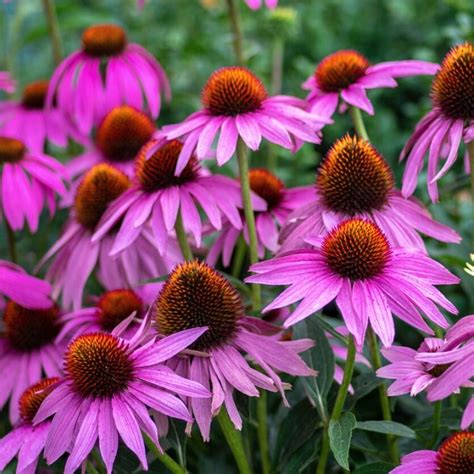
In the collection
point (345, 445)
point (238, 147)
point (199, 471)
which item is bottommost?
point (199, 471)

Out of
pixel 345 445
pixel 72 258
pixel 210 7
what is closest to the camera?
pixel 345 445

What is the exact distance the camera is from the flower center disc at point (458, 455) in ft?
3.08

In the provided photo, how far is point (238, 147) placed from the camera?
1274 millimetres

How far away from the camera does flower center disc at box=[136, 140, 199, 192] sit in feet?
4.37

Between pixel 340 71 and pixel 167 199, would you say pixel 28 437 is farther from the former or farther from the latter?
pixel 340 71

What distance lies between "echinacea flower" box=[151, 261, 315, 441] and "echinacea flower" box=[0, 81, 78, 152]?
3.03ft

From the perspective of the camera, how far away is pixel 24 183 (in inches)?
64.9

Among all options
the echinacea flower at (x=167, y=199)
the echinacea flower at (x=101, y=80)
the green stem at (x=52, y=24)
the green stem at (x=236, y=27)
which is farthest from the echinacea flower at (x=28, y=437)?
the green stem at (x=52, y=24)

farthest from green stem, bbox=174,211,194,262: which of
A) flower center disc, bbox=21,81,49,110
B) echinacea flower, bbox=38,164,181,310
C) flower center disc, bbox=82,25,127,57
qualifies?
flower center disc, bbox=21,81,49,110

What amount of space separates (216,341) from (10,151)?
0.76m

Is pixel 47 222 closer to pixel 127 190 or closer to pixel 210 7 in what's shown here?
pixel 127 190

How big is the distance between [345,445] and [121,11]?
3.06m

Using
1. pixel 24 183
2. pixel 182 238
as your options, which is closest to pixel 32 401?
pixel 182 238

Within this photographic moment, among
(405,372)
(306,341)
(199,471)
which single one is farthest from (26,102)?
(405,372)
